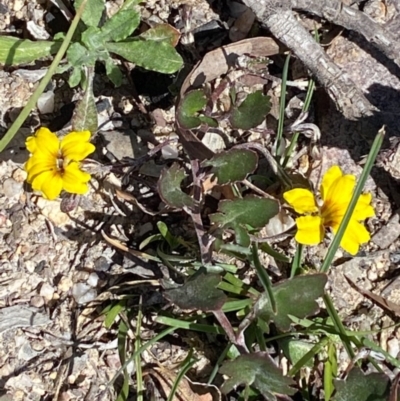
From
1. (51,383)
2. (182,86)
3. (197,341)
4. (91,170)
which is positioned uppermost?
(182,86)

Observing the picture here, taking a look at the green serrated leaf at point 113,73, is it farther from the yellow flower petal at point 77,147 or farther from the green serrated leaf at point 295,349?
the green serrated leaf at point 295,349

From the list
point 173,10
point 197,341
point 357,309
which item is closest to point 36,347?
point 197,341

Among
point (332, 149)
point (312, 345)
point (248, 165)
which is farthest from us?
point (332, 149)

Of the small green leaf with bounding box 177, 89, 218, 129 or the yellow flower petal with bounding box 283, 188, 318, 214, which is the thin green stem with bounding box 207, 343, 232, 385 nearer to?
the yellow flower petal with bounding box 283, 188, 318, 214

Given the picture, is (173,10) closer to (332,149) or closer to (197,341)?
(332,149)

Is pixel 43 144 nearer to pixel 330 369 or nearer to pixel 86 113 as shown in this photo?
pixel 86 113

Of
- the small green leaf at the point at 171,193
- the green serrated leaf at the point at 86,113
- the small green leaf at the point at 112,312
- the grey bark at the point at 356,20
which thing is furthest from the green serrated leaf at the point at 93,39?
the small green leaf at the point at 112,312
